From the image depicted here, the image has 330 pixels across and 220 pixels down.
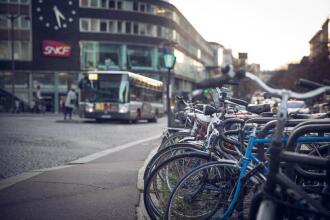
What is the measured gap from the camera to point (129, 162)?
843cm

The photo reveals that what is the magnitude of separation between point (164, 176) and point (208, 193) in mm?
457

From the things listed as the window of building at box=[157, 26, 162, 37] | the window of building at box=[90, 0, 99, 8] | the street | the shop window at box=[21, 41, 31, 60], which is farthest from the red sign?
the street

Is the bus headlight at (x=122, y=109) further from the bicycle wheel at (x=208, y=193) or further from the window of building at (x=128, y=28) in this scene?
the window of building at (x=128, y=28)

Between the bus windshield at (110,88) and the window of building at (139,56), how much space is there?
31.7m

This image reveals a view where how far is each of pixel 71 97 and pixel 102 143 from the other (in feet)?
40.0

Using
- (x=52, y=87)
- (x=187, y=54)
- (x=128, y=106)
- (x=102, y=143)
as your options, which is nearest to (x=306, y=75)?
(x=187, y=54)

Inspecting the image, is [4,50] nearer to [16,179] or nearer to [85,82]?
[85,82]

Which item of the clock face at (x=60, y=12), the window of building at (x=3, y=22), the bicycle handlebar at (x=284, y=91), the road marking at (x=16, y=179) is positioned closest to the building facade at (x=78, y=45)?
the window of building at (x=3, y=22)

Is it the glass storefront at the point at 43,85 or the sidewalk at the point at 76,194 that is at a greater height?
the glass storefront at the point at 43,85

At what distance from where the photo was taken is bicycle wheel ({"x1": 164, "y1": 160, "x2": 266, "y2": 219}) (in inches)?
130

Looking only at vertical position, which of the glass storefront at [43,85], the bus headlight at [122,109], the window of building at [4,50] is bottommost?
the bus headlight at [122,109]

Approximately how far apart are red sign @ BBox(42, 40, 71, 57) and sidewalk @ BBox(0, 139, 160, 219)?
153 ft

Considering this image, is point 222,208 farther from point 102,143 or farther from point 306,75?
point 306,75

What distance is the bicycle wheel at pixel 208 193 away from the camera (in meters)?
3.30
